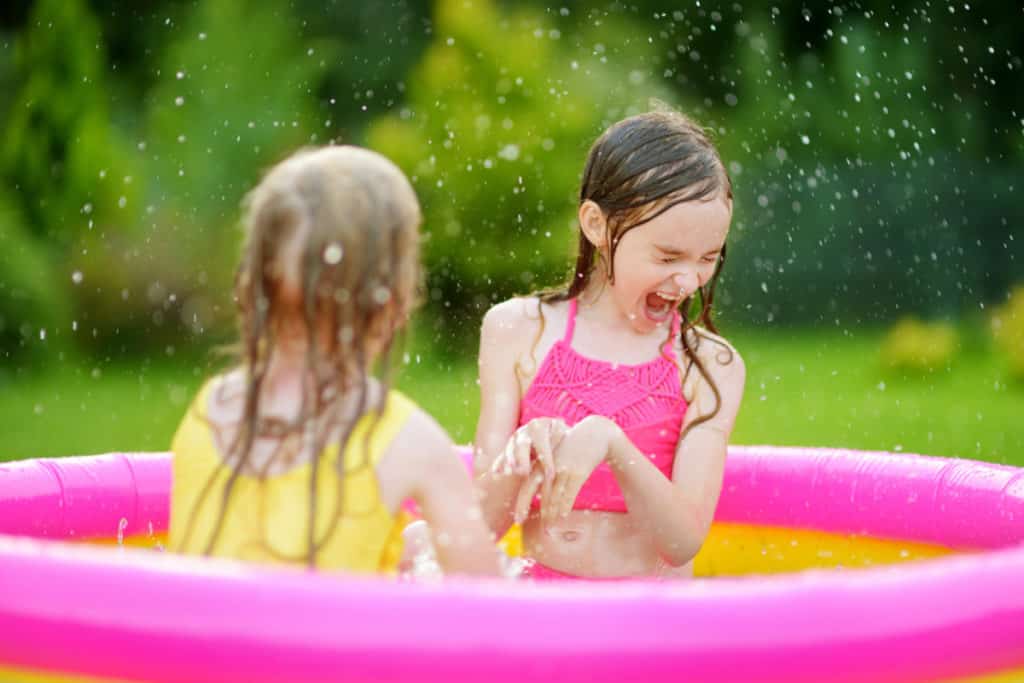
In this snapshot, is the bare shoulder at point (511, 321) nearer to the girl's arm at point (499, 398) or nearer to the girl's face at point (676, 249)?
the girl's arm at point (499, 398)

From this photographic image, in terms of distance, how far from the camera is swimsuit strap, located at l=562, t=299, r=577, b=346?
381 cm

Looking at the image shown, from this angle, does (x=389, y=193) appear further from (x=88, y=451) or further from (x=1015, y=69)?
(x=1015, y=69)

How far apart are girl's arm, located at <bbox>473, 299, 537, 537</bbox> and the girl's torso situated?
4 centimetres

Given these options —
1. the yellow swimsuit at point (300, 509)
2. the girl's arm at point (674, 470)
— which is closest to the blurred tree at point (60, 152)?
the girl's arm at point (674, 470)

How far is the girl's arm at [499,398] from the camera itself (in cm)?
Result: 364

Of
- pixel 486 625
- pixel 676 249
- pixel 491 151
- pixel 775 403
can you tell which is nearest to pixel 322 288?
pixel 486 625

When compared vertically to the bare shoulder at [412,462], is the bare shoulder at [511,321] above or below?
below

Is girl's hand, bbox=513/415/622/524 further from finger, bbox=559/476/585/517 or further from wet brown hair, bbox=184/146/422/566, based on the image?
wet brown hair, bbox=184/146/422/566

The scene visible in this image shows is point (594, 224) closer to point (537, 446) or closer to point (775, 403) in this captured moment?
point (537, 446)

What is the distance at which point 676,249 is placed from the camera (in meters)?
3.50

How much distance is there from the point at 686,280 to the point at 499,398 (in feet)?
1.98

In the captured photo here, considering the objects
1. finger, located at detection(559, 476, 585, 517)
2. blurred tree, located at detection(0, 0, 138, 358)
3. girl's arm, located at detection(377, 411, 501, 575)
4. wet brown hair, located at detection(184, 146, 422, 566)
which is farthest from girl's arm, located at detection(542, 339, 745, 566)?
blurred tree, located at detection(0, 0, 138, 358)

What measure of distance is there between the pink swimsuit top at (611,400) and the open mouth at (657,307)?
89 mm

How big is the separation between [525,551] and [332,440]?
143cm
